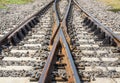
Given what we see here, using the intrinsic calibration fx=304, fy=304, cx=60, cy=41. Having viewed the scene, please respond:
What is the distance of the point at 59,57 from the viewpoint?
21.1ft

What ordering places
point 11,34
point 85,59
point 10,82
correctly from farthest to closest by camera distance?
point 11,34 → point 85,59 → point 10,82

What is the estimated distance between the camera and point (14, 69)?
592 cm

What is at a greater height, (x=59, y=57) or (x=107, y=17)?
(x=107, y=17)

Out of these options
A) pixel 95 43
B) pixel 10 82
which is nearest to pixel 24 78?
pixel 10 82

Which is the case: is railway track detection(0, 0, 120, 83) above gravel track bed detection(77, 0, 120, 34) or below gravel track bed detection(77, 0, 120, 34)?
below

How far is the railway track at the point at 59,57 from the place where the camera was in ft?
17.8

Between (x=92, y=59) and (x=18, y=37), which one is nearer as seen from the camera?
(x=92, y=59)

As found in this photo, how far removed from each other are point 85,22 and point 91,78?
22.0 ft

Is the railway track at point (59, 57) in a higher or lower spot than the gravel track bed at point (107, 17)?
lower

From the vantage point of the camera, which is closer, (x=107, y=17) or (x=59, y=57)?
(x=59, y=57)

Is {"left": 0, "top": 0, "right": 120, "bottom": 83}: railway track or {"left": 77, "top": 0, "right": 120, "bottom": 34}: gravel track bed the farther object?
{"left": 77, "top": 0, "right": 120, "bottom": 34}: gravel track bed

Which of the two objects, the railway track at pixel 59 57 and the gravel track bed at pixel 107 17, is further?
the gravel track bed at pixel 107 17

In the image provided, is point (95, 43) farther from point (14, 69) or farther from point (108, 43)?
point (14, 69)

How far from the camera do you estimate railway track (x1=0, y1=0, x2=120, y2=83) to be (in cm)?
542
